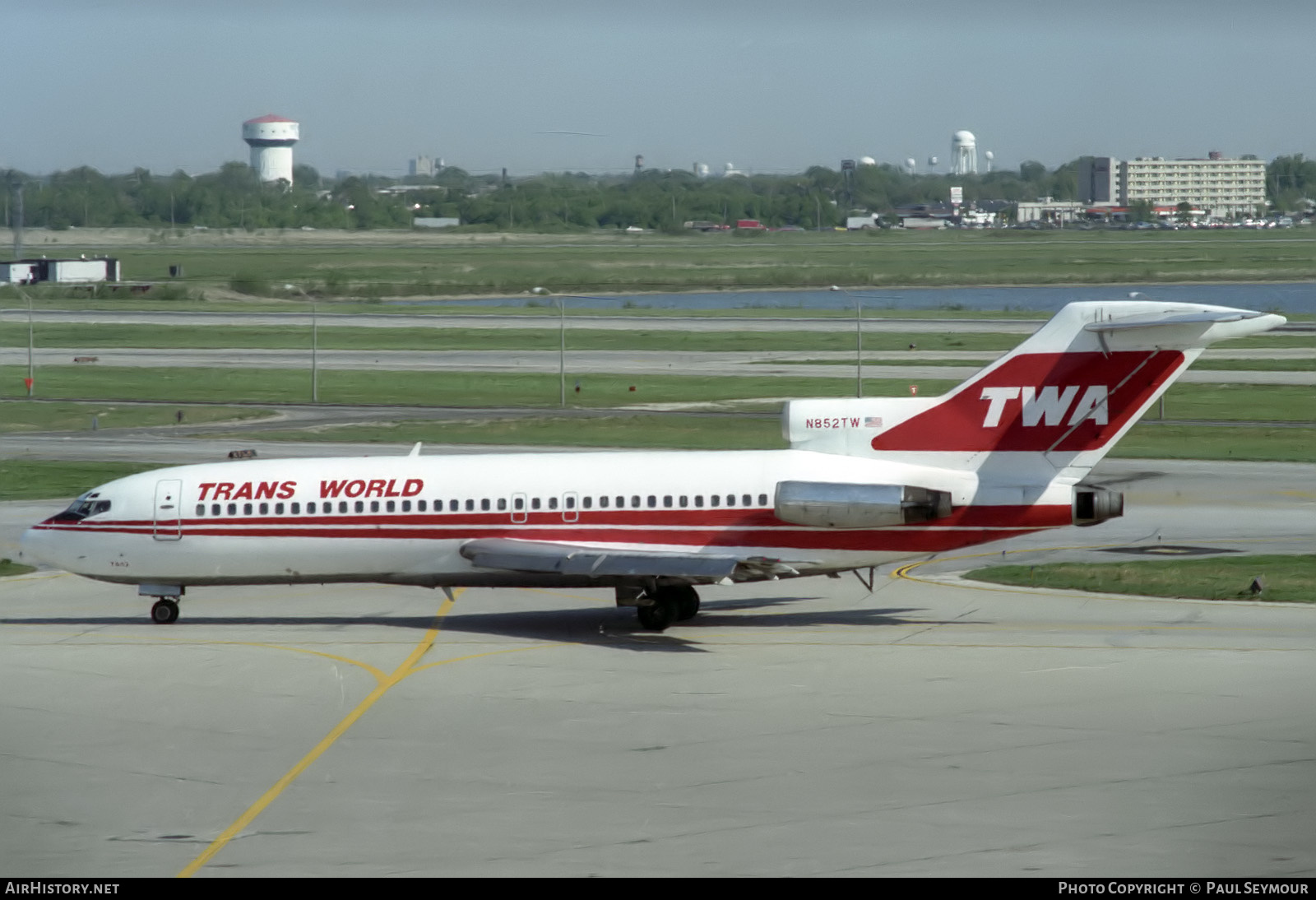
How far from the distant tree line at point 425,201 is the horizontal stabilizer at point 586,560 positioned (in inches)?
4254

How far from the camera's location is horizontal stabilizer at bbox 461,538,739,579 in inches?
1150

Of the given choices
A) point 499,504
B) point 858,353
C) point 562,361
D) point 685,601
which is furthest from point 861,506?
point 858,353

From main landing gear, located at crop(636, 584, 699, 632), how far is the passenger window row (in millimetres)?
1657

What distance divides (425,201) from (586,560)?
155 metres

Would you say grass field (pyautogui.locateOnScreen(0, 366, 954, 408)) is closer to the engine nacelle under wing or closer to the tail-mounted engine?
the tail-mounted engine

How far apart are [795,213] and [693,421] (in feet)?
421

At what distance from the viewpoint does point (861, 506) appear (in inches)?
1172

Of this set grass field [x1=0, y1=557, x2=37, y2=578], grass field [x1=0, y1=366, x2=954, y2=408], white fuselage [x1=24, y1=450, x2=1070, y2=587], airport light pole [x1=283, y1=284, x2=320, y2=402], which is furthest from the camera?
grass field [x1=0, y1=366, x2=954, y2=408]

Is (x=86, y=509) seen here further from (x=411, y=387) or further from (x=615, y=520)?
(x=411, y=387)

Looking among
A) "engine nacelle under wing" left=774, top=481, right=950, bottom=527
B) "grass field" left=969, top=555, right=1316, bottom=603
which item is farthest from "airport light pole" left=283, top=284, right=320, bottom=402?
"engine nacelle under wing" left=774, top=481, right=950, bottom=527

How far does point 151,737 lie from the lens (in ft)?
Result: 74.3

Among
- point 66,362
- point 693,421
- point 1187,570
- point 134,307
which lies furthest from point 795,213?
point 1187,570

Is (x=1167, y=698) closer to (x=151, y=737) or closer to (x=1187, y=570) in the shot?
(x=1187, y=570)

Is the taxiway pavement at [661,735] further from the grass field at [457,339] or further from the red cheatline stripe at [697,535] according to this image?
the grass field at [457,339]
